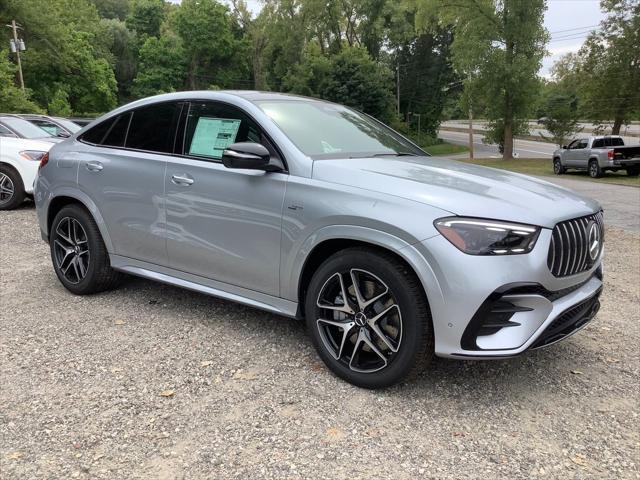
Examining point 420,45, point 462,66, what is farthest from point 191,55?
point 462,66

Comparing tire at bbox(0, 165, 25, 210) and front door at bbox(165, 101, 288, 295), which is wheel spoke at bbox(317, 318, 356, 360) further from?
tire at bbox(0, 165, 25, 210)

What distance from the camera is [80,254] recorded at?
15.3 ft

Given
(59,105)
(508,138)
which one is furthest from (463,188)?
(59,105)

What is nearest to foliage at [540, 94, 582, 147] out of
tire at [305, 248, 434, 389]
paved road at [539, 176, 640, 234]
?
paved road at [539, 176, 640, 234]

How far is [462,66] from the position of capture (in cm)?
3678

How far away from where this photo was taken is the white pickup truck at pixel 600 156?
23547mm

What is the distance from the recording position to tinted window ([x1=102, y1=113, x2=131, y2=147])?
4465 mm

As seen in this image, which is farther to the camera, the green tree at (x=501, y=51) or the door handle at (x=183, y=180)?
the green tree at (x=501, y=51)

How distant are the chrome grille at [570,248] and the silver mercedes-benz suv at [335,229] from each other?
0.04 feet

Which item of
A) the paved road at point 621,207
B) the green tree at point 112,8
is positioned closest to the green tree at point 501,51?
the paved road at point 621,207

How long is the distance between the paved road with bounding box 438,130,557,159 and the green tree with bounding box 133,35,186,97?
37062 mm

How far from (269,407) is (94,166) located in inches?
103

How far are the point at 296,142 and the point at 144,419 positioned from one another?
1.87m

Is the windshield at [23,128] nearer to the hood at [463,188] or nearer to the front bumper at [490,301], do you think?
the hood at [463,188]
